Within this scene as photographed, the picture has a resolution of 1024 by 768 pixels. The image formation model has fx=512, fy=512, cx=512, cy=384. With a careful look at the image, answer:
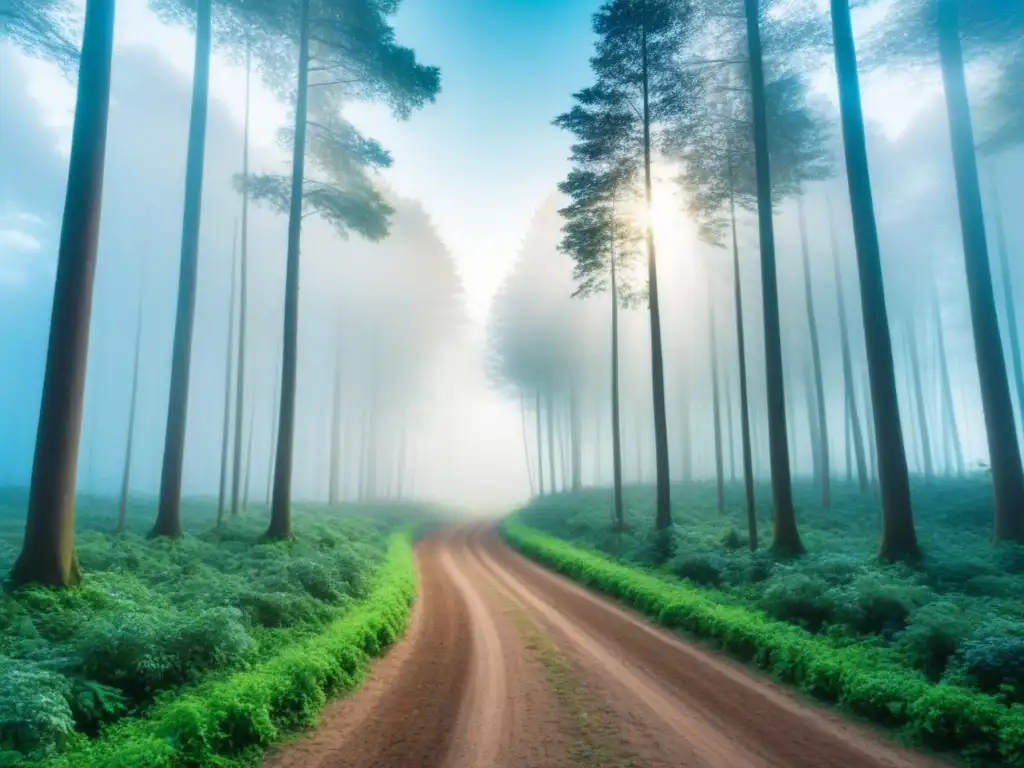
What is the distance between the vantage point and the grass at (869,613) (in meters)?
5.61

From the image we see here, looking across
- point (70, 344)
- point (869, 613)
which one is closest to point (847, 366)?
point (869, 613)

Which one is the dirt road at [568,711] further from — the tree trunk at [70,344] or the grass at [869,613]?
the tree trunk at [70,344]

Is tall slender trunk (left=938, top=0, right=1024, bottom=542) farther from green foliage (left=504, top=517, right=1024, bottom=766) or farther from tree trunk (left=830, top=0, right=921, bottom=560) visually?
green foliage (left=504, top=517, right=1024, bottom=766)

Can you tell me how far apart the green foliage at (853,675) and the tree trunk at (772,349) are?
3296 mm

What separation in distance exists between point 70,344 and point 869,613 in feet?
45.4

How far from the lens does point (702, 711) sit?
6285 mm

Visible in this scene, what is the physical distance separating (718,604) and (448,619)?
5.72m

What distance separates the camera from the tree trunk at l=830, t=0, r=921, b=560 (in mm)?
11570

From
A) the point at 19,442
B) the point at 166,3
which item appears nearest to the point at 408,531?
the point at 166,3

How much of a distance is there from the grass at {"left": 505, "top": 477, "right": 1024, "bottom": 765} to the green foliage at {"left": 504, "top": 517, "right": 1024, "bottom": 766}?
0.05ft

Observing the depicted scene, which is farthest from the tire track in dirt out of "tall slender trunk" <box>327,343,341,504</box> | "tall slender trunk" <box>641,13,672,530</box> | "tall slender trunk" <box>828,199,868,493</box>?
"tall slender trunk" <box>327,343,341,504</box>

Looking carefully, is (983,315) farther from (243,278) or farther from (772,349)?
(243,278)

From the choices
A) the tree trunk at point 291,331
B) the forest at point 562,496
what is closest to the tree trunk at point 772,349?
the forest at point 562,496

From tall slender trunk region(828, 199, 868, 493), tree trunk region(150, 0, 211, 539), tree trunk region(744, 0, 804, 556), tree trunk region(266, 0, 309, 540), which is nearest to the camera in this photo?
tree trunk region(744, 0, 804, 556)
